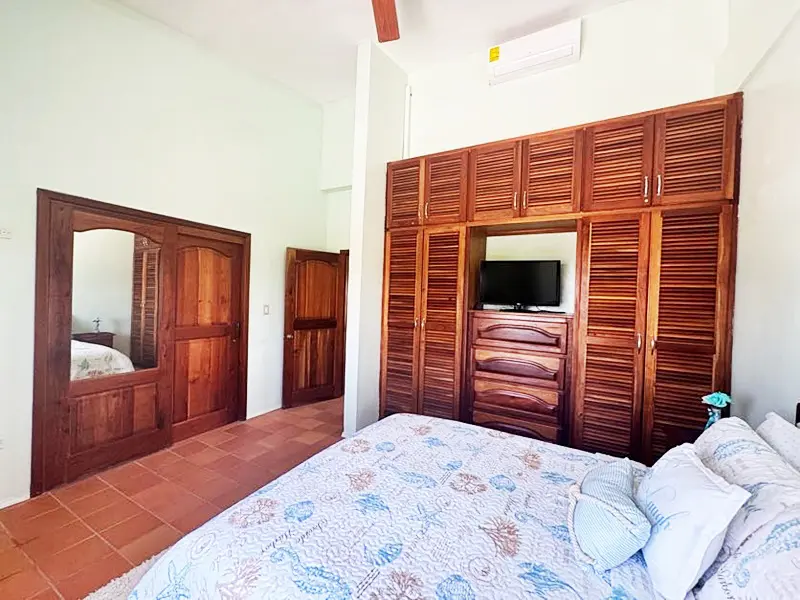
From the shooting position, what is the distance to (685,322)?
2270mm

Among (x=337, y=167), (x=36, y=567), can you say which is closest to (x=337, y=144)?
(x=337, y=167)

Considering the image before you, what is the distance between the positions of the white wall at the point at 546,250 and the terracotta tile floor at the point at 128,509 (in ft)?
7.42

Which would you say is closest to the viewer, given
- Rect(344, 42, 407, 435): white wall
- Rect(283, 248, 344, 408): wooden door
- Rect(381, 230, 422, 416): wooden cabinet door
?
Rect(344, 42, 407, 435): white wall

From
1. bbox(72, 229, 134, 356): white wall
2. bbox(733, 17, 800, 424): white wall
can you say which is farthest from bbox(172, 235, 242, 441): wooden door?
bbox(733, 17, 800, 424): white wall

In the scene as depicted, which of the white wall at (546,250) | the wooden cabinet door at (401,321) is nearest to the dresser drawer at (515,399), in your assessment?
the wooden cabinet door at (401,321)

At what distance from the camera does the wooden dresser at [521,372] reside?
105 inches

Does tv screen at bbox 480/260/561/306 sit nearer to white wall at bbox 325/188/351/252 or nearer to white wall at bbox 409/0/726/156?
white wall at bbox 409/0/726/156

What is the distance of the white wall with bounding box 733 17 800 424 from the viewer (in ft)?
5.03

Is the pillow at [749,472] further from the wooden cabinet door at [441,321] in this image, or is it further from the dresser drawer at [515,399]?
the wooden cabinet door at [441,321]

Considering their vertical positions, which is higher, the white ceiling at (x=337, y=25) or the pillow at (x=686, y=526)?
the white ceiling at (x=337, y=25)

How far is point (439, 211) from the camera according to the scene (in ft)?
10.2

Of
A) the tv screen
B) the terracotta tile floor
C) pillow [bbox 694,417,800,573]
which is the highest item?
the tv screen

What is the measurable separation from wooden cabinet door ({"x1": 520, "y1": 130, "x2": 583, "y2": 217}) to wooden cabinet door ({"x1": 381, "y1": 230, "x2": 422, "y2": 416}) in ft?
3.19

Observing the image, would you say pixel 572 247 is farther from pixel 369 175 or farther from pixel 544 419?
pixel 369 175
